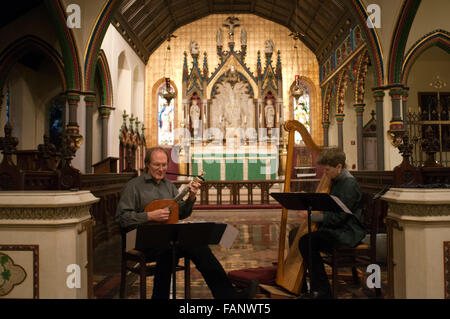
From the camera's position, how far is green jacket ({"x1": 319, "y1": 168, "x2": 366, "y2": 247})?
3.04 metres

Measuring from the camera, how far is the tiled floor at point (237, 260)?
3.45 meters

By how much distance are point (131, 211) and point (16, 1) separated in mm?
8624

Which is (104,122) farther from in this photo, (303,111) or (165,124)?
(303,111)

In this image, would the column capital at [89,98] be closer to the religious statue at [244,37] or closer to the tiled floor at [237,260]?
the tiled floor at [237,260]

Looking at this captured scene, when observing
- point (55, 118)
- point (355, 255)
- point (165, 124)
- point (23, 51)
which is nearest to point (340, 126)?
point (165, 124)

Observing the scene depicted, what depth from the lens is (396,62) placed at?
8.70m

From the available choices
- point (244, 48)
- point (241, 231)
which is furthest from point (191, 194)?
point (244, 48)

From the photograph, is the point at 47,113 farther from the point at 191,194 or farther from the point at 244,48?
the point at 191,194

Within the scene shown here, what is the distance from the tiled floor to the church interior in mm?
35

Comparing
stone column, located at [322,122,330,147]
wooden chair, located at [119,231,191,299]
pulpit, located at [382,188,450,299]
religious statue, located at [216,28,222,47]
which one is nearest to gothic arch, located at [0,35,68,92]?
religious statue, located at [216,28,222,47]

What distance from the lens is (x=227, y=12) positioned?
16.4 metres

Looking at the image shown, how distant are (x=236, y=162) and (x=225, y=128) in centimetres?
161

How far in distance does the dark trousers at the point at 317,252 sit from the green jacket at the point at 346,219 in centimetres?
6

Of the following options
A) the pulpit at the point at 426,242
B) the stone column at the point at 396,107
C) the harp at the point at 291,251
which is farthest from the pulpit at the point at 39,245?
the stone column at the point at 396,107
